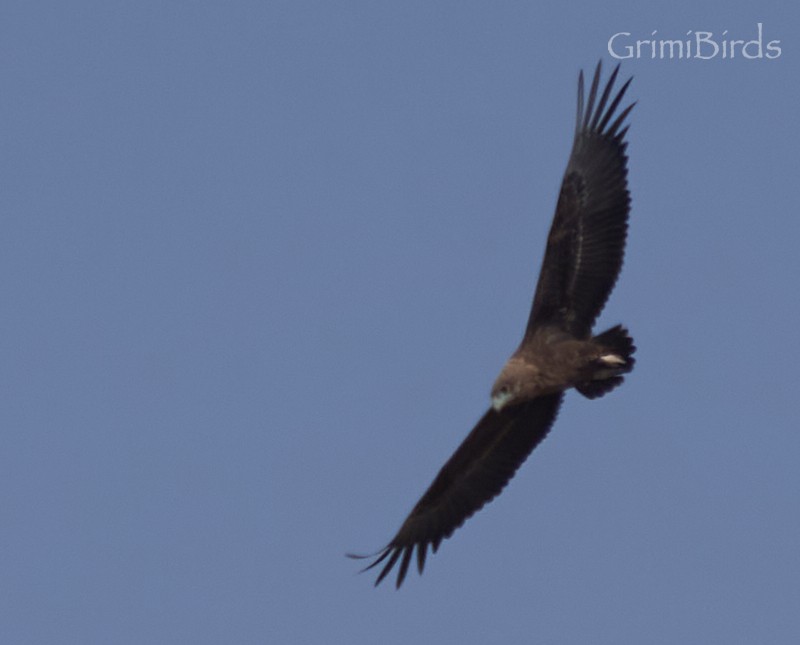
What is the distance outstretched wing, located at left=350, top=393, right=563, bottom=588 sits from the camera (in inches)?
543

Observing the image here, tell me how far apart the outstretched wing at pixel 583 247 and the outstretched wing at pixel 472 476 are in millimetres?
1116

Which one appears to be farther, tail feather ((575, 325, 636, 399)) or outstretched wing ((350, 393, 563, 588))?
outstretched wing ((350, 393, 563, 588))

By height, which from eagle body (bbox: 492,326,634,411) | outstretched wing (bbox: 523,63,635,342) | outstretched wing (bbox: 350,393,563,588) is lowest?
outstretched wing (bbox: 350,393,563,588)

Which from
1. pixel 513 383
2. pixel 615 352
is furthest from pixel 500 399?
pixel 615 352

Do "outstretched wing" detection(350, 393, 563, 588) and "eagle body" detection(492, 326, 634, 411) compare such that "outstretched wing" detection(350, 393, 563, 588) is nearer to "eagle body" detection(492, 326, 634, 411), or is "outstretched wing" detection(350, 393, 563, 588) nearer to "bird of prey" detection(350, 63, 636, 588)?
"bird of prey" detection(350, 63, 636, 588)

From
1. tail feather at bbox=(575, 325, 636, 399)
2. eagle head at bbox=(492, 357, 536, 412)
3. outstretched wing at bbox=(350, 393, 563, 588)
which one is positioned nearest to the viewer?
tail feather at bbox=(575, 325, 636, 399)

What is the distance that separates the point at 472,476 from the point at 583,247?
244cm

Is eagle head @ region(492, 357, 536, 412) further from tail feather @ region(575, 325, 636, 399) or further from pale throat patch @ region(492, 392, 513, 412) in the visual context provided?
tail feather @ region(575, 325, 636, 399)

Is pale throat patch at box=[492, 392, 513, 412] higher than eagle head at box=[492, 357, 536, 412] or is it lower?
lower

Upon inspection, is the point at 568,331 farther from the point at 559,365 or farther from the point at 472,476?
the point at 472,476

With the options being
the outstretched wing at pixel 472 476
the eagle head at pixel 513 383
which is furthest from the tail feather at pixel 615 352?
the outstretched wing at pixel 472 476

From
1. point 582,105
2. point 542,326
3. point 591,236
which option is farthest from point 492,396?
point 582,105

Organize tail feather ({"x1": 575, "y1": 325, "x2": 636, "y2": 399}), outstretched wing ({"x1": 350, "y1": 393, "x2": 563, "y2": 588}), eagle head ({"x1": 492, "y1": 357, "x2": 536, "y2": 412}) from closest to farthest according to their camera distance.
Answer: tail feather ({"x1": 575, "y1": 325, "x2": 636, "y2": 399})
eagle head ({"x1": 492, "y1": 357, "x2": 536, "y2": 412})
outstretched wing ({"x1": 350, "y1": 393, "x2": 563, "y2": 588})

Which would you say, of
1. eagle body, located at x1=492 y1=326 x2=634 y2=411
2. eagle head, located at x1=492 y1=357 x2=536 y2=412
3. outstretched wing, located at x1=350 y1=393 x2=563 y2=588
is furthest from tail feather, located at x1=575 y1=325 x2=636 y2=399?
outstretched wing, located at x1=350 y1=393 x2=563 y2=588
